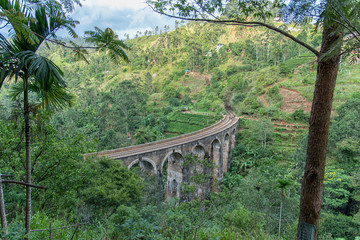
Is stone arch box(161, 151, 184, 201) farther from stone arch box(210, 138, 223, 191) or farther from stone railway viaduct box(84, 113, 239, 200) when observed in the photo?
stone arch box(210, 138, 223, 191)

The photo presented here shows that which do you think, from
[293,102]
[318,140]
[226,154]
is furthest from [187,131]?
[318,140]

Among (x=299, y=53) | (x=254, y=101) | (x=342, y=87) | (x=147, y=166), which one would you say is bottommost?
(x=147, y=166)

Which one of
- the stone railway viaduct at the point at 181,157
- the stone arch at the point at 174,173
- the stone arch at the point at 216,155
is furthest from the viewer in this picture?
the stone arch at the point at 216,155

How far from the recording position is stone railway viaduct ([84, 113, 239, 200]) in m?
12.7

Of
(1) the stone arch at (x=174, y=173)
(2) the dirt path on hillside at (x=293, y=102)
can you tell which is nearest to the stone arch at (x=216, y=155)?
(1) the stone arch at (x=174, y=173)

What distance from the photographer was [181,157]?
16438mm

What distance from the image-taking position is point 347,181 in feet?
41.7

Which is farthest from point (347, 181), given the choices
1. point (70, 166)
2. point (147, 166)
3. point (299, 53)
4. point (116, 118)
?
point (299, 53)

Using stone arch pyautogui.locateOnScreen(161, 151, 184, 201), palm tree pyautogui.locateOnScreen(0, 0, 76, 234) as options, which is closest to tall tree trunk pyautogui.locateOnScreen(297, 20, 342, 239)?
palm tree pyautogui.locateOnScreen(0, 0, 76, 234)

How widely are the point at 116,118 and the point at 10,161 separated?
21.4m

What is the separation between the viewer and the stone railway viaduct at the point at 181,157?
41.7ft

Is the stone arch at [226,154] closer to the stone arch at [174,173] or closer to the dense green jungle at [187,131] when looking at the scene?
the dense green jungle at [187,131]

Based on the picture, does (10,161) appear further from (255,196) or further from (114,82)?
(114,82)

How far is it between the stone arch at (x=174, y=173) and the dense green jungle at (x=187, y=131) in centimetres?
272
